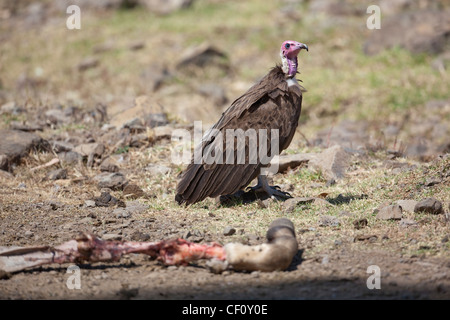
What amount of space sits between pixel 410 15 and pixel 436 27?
0.82 metres

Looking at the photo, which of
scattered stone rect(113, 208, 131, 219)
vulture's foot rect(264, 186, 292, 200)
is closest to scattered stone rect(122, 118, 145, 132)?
scattered stone rect(113, 208, 131, 219)

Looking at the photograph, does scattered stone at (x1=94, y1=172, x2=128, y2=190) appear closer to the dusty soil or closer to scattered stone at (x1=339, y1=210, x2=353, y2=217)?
the dusty soil

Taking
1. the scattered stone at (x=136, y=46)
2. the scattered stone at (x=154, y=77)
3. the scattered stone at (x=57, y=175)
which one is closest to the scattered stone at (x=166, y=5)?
the scattered stone at (x=136, y=46)

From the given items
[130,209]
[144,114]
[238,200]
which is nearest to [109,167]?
[130,209]

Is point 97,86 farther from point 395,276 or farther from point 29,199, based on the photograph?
point 395,276

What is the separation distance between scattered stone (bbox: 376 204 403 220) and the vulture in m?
1.24

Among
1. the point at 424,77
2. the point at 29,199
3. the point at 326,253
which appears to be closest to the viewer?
the point at 326,253

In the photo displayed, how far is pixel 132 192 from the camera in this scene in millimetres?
6547

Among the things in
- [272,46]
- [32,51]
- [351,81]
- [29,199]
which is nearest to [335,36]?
[272,46]

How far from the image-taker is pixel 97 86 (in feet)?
47.4

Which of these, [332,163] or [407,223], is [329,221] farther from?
[332,163]

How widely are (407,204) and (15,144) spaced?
15.8 ft

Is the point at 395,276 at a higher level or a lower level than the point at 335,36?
lower

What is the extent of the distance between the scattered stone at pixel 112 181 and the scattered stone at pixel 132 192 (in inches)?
8.5
